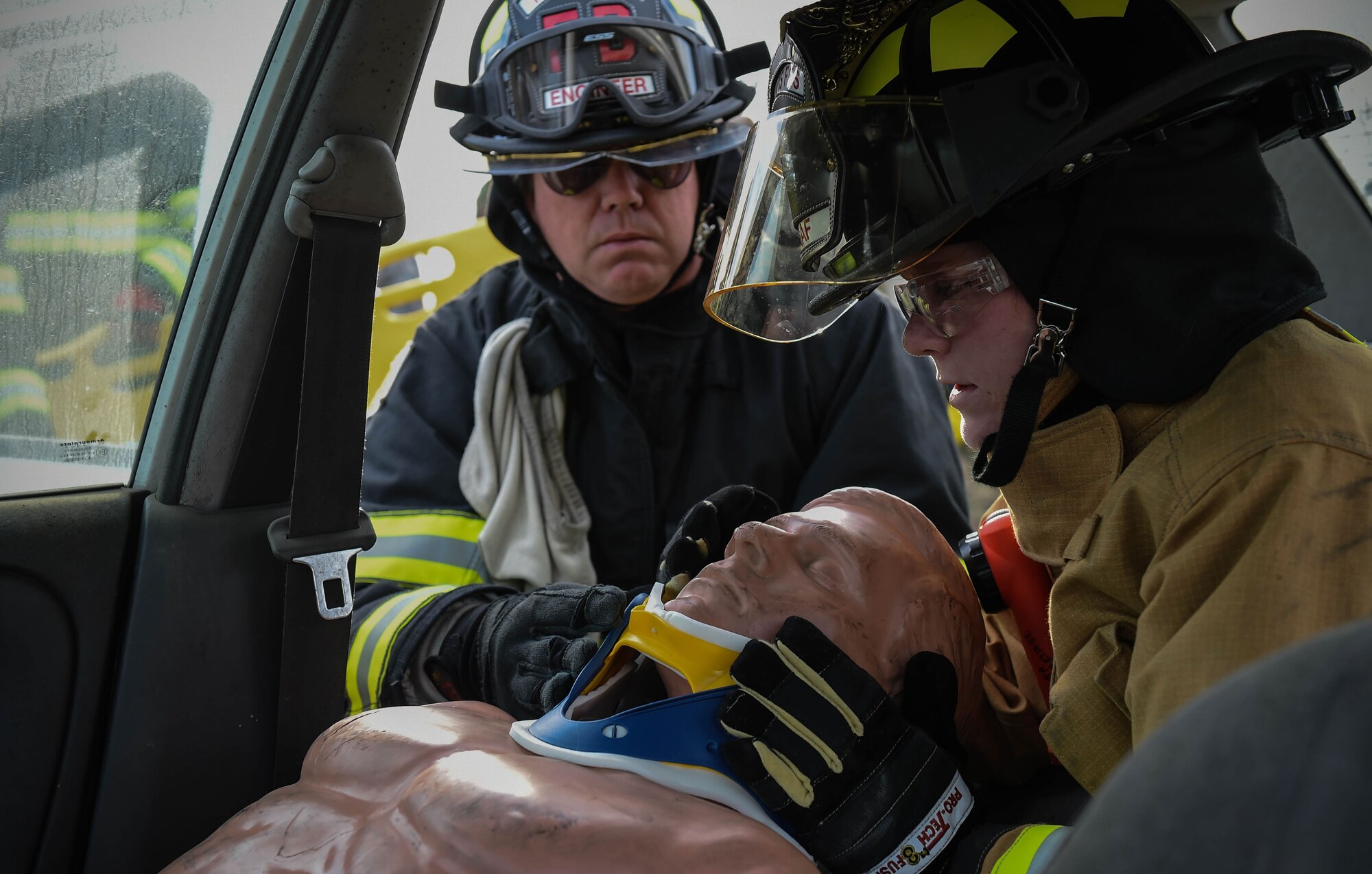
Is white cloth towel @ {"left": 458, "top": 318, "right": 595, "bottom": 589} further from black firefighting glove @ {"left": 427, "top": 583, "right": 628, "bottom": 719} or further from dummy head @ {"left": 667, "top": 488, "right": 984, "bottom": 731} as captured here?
dummy head @ {"left": 667, "top": 488, "right": 984, "bottom": 731}

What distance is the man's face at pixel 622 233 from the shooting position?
3.00 m

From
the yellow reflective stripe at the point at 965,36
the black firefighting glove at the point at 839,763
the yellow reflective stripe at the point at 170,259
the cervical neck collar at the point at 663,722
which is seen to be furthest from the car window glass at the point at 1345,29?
the yellow reflective stripe at the point at 170,259

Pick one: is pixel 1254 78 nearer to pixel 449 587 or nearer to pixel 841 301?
pixel 841 301

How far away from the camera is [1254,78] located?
62.0 inches

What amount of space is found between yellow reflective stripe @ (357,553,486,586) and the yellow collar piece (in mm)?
1264

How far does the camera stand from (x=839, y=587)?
1818 millimetres

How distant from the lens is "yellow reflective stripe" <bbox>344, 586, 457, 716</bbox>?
2488 millimetres

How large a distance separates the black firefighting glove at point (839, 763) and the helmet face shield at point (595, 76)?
1785mm

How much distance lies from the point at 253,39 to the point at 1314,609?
5.74 ft

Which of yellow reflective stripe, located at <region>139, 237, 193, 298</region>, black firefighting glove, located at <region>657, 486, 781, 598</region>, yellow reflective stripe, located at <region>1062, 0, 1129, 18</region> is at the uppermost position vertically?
yellow reflective stripe, located at <region>1062, 0, 1129, 18</region>

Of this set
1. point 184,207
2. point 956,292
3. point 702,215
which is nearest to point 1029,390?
point 956,292

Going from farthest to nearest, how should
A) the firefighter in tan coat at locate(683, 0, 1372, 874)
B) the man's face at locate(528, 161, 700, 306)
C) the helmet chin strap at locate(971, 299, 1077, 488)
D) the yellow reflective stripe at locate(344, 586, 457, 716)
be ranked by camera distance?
the man's face at locate(528, 161, 700, 306), the yellow reflective stripe at locate(344, 586, 457, 716), the helmet chin strap at locate(971, 299, 1077, 488), the firefighter in tan coat at locate(683, 0, 1372, 874)

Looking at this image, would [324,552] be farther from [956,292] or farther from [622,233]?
[622,233]

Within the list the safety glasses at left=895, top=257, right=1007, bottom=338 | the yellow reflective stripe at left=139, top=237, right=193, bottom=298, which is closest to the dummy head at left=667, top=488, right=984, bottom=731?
the safety glasses at left=895, top=257, right=1007, bottom=338
